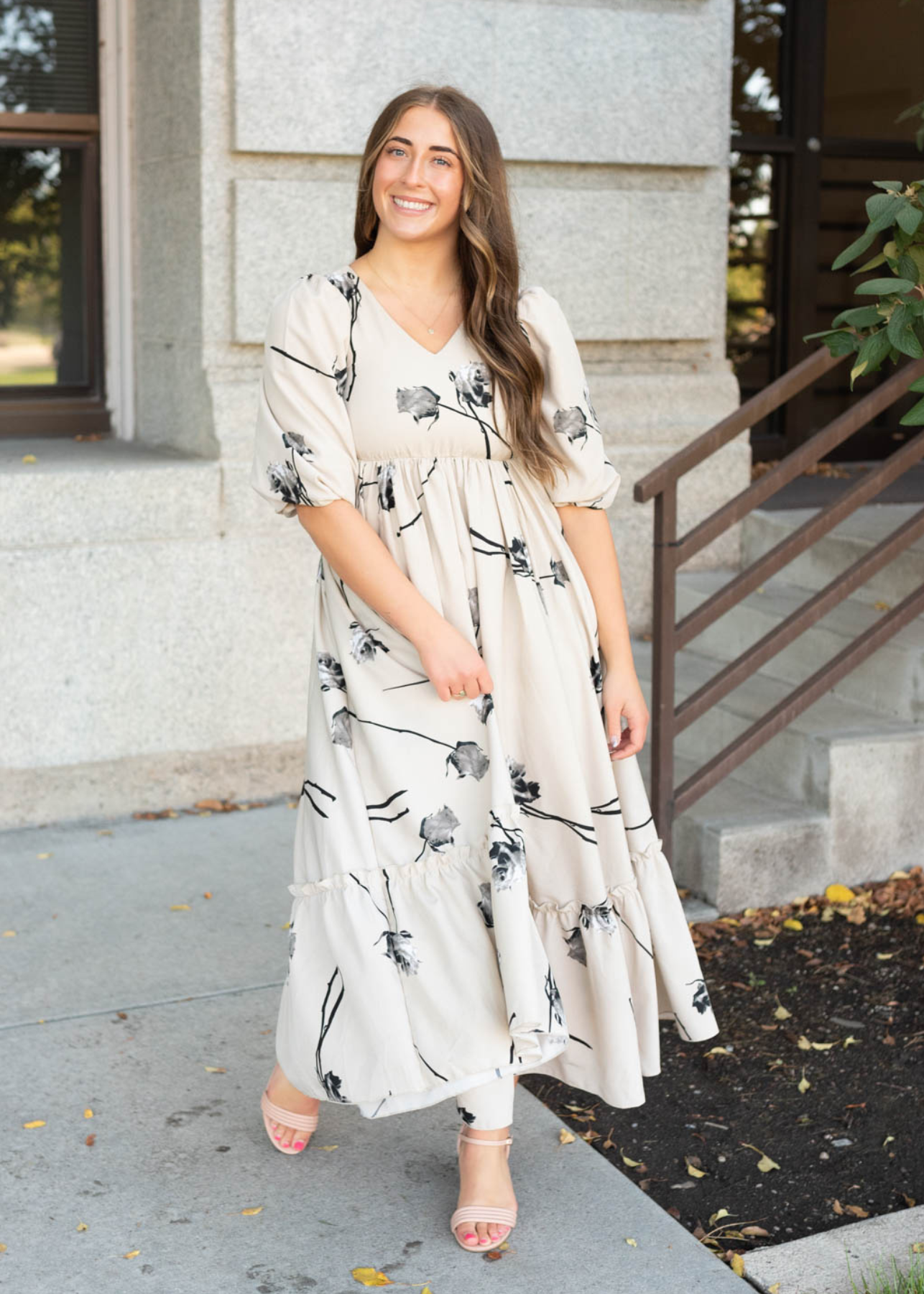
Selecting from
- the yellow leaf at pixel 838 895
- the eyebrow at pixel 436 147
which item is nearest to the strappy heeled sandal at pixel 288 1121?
the eyebrow at pixel 436 147

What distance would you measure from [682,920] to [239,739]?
8.32ft

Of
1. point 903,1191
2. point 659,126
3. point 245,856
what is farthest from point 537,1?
point 903,1191

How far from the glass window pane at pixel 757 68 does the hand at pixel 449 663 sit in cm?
538

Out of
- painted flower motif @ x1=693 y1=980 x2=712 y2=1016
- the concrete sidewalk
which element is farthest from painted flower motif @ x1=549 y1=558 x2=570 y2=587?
the concrete sidewalk

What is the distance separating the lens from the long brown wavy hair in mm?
2609

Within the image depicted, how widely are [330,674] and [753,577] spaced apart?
1760 millimetres

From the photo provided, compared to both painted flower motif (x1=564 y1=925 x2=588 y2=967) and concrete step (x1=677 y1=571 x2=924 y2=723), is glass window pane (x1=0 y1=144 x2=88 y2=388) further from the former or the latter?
painted flower motif (x1=564 y1=925 x2=588 y2=967)

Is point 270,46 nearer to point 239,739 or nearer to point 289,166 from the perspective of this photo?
point 289,166

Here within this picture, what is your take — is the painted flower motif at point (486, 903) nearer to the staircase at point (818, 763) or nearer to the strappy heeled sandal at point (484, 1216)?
the strappy heeled sandal at point (484, 1216)

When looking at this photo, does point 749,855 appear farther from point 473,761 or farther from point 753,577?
point 473,761

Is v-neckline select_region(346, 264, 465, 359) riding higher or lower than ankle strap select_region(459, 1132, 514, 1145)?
higher

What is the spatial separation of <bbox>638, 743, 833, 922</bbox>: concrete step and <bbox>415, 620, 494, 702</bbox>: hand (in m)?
1.80

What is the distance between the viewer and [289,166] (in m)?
5.12

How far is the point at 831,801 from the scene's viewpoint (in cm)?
435
